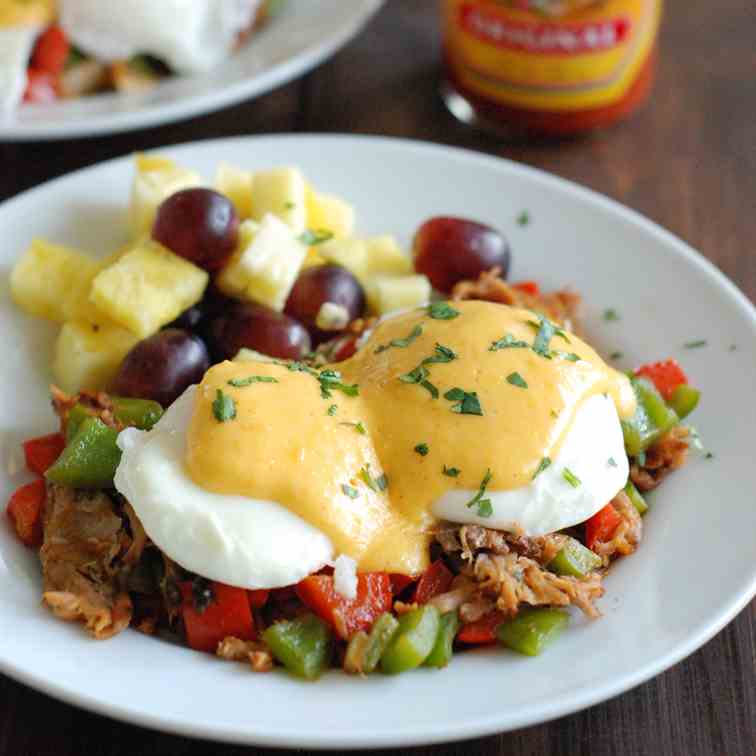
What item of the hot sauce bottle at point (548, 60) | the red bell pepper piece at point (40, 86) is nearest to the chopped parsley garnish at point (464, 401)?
the hot sauce bottle at point (548, 60)

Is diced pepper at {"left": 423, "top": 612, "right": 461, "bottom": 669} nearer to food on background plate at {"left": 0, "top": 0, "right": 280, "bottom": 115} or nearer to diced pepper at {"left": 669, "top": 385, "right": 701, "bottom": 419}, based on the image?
diced pepper at {"left": 669, "top": 385, "right": 701, "bottom": 419}

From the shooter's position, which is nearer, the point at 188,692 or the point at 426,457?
the point at 188,692

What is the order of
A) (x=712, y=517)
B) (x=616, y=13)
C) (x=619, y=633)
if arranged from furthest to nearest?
1. (x=616, y=13)
2. (x=712, y=517)
3. (x=619, y=633)

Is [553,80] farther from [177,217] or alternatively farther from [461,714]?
[461,714]

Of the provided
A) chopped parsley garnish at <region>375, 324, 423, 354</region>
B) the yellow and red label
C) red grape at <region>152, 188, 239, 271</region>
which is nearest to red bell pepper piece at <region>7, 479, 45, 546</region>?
red grape at <region>152, 188, 239, 271</region>

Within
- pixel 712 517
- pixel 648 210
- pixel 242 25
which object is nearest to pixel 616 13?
pixel 648 210

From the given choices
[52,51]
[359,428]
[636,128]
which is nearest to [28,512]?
[359,428]
